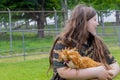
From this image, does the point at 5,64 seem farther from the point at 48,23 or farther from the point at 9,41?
A: the point at 48,23

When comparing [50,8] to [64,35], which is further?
[50,8]

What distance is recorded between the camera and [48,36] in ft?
54.4

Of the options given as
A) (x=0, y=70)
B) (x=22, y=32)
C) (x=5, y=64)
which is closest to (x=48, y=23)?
(x=22, y=32)

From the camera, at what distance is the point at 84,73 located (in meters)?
2.62

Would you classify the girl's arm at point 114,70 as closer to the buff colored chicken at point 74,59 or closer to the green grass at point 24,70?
the buff colored chicken at point 74,59

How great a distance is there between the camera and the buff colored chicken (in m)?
2.54

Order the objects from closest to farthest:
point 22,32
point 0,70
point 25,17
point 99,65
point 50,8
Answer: point 99,65, point 0,70, point 22,32, point 25,17, point 50,8

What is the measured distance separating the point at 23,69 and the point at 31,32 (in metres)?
4.21

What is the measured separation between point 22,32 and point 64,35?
11.6 metres

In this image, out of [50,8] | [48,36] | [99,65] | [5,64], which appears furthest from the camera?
[50,8]

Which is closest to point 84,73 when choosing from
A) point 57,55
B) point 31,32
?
point 57,55

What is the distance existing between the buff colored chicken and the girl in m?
0.04

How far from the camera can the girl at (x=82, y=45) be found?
263 centimetres

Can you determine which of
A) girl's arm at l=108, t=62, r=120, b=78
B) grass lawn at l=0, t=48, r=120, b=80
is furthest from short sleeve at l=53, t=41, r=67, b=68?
grass lawn at l=0, t=48, r=120, b=80
